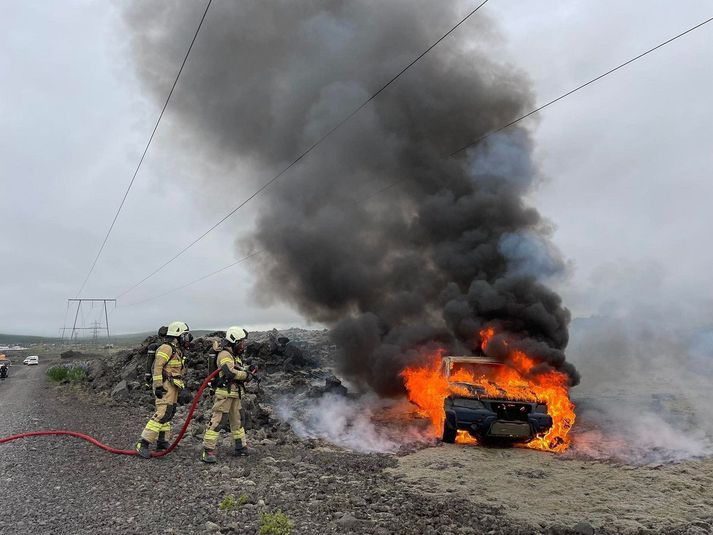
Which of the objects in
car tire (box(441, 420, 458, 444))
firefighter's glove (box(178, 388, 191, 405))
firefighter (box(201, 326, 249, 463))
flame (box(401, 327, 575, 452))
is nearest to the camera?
firefighter (box(201, 326, 249, 463))

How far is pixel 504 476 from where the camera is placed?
7.23 meters

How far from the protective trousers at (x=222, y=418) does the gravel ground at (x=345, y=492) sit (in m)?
0.36

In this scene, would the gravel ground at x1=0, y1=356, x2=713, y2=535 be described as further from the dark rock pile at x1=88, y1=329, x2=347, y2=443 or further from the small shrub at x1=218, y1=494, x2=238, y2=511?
the dark rock pile at x1=88, y1=329, x2=347, y2=443

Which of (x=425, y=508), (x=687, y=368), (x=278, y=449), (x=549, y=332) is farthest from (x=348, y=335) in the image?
(x=687, y=368)

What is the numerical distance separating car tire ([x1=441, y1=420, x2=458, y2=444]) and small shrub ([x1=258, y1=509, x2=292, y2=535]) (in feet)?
15.7

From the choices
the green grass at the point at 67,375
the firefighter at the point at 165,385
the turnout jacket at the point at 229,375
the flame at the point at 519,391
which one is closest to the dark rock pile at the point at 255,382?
the green grass at the point at 67,375

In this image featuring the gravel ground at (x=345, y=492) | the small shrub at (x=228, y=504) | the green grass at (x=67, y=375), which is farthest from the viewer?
the green grass at (x=67, y=375)

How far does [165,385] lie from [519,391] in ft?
21.3

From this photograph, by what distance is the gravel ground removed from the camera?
5125 mm

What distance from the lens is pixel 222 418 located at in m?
7.86

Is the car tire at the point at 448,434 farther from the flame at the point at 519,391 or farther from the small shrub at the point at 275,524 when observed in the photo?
the small shrub at the point at 275,524

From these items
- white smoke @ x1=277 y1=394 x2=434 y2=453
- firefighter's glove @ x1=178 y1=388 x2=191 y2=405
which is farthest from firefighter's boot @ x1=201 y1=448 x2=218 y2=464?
firefighter's glove @ x1=178 y1=388 x2=191 y2=405

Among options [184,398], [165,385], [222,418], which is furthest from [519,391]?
[184,398]

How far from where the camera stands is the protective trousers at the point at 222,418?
24.6 feet
